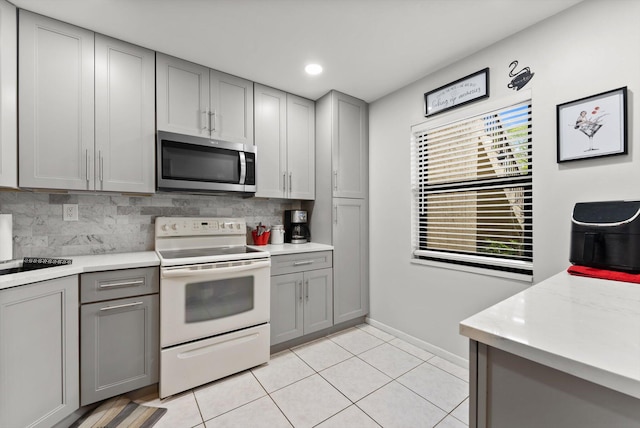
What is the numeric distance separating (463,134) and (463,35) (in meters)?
0.71

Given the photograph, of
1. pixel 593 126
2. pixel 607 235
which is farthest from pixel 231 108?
pixel 607 235

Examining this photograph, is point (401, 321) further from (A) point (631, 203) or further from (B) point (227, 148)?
(B) point (227, 148)

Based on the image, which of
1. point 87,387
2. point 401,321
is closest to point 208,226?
point 87,387

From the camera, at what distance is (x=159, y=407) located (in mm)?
1783

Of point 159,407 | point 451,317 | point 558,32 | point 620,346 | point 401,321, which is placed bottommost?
point 159,407

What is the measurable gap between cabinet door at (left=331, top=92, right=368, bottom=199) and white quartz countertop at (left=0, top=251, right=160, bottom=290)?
69.0 inches

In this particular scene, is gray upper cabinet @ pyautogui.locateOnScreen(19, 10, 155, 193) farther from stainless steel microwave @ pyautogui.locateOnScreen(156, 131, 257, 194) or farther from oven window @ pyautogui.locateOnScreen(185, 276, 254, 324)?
oven window @ pyautogui.locateOnScreen(185, 276, 254, 324)

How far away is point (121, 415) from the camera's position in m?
1.70

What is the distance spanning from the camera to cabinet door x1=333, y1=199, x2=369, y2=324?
→ 286 centimetres

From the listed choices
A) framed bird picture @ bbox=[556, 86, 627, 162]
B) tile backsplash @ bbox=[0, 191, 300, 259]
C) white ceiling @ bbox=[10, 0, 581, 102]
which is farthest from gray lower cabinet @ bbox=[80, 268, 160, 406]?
framed bird picture @ bbox=[556, 86, 627, 162]

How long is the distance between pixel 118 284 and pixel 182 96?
4.90 ft

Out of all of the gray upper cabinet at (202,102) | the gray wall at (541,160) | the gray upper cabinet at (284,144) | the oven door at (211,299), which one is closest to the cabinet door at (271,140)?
the gray upper cabinet at (284,144)

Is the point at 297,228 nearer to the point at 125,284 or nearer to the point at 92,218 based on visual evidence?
the point at 125,284

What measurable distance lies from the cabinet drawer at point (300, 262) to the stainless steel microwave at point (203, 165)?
677 millimetres
